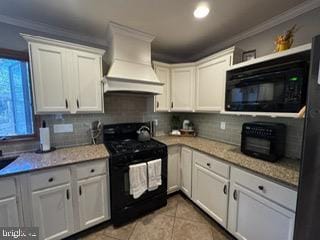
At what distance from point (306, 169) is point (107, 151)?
1860 mm

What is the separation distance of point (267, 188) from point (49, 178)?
205cm

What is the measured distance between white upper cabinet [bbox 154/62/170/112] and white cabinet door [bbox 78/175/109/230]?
1.44 meters

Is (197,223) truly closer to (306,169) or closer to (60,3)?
(306,169)

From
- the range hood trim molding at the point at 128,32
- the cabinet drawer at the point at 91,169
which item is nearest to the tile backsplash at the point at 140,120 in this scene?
the cabinet drawer at the point at 91,169

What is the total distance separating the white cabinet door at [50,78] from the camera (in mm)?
1667

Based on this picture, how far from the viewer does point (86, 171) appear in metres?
1.67

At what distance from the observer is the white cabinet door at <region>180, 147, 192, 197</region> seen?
2250 mm

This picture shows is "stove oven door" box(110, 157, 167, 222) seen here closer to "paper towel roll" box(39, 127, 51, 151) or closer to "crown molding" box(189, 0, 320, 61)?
→ "paper towel roll" box(39, 127, 51, 151)

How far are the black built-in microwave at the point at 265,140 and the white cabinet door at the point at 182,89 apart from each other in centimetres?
107

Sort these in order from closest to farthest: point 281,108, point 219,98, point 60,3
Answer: point 281,108 < point 60,3 < point 219,98

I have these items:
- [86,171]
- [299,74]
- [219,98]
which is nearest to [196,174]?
[219,98]

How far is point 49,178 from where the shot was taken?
1.50 meters

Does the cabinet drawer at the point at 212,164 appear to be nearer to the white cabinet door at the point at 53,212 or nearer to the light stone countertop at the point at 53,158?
the light stone countertop at the point at 53,158

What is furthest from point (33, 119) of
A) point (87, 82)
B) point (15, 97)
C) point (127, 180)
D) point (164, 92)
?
point (164, 92)
